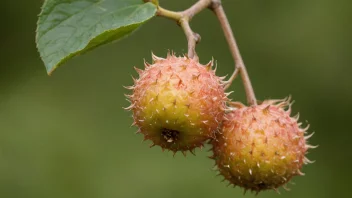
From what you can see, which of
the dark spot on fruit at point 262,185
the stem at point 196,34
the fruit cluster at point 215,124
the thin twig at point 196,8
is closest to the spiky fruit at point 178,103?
the fruit cluster at point 215,124

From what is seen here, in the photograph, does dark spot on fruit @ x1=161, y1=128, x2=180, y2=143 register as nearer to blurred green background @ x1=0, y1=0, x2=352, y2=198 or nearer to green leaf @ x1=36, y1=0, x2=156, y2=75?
green leaf @ x1=36, y1=0, x2=156, y2=75

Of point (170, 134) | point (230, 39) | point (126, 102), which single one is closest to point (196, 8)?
point (230, 39)

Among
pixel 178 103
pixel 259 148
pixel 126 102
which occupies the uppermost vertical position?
pixel 126 102

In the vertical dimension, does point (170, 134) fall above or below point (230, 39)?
below

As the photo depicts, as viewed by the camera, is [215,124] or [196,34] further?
[196,34]

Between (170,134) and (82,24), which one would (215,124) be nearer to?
(170,134)
